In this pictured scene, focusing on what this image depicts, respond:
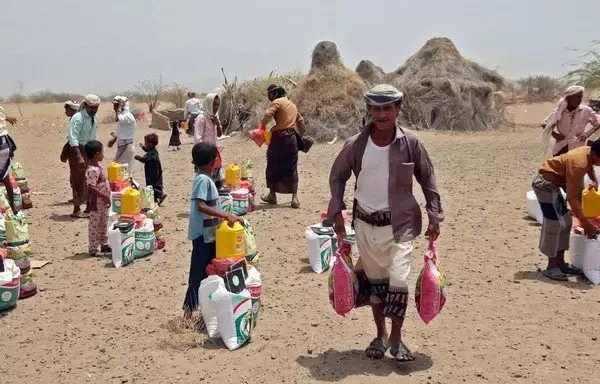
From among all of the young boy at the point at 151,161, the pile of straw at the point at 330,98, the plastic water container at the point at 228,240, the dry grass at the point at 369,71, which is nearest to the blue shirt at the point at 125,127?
the young boy at the point at 151,161

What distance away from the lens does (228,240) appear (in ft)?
15.9

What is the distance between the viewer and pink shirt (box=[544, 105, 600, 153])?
8.01 m

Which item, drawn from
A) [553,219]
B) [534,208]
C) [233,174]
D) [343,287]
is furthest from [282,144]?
[343,287]

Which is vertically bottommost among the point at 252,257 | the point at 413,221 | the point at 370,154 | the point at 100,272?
the point at 100,272

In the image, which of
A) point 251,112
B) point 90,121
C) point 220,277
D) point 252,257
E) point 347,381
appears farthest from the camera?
point 251,112

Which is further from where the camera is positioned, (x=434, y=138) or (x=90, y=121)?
(x=434, y=138)

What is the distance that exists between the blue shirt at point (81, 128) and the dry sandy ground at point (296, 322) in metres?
1.18

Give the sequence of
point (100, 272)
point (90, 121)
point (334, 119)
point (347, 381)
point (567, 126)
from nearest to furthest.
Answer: point (347, 381)
point (100, 272)
point (567, 126)
point (90, 121)
point (334, 119)

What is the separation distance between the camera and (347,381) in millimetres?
4145

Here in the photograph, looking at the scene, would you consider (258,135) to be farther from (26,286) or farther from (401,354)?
(401,354)

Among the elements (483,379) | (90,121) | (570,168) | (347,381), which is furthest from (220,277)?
(90,121)

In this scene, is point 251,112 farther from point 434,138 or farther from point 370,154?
point 370,154

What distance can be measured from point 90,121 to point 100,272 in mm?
2906

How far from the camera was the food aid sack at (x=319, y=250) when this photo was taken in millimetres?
6473
